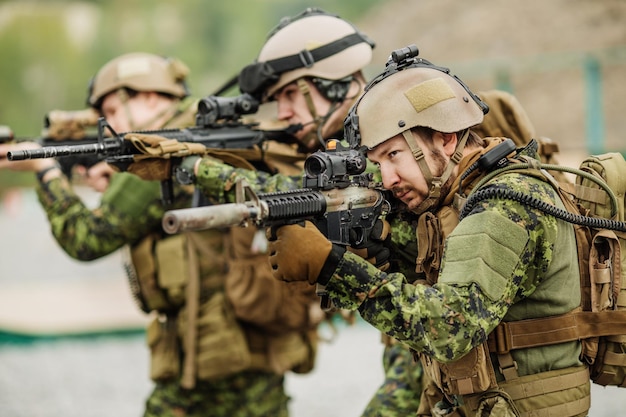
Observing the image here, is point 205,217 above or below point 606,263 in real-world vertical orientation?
above

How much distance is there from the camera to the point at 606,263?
11.3 ft

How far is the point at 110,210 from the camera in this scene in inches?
214

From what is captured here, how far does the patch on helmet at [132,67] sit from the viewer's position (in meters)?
5.79

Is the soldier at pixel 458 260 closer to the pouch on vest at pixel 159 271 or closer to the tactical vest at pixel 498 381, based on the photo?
the tactical vest at pixel 498 381

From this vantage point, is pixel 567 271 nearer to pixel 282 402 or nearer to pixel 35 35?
pixel 282 402

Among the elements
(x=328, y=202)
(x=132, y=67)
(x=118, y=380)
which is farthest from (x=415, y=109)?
(x=118, y=380)

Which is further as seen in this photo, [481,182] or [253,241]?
[253,241]

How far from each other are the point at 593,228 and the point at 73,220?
314cm

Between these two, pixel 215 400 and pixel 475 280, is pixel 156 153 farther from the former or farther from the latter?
pixel 475 280

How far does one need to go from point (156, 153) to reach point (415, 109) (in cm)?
156

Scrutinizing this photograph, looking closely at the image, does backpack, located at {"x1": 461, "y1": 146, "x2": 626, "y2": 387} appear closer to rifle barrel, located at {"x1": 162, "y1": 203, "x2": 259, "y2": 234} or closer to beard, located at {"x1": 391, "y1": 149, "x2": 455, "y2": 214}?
beard, located at {"x1": 391, "y1": 149, "x2": 455, "y2": 214}

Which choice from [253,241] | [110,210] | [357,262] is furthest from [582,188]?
[110,210]

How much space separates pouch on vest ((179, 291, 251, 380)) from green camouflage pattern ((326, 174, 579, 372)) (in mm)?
2377

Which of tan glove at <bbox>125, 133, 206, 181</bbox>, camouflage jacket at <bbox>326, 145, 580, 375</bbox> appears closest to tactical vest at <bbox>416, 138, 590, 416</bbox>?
camouflage jacket at <bbox>326, 145, 580, 375</bbox>
